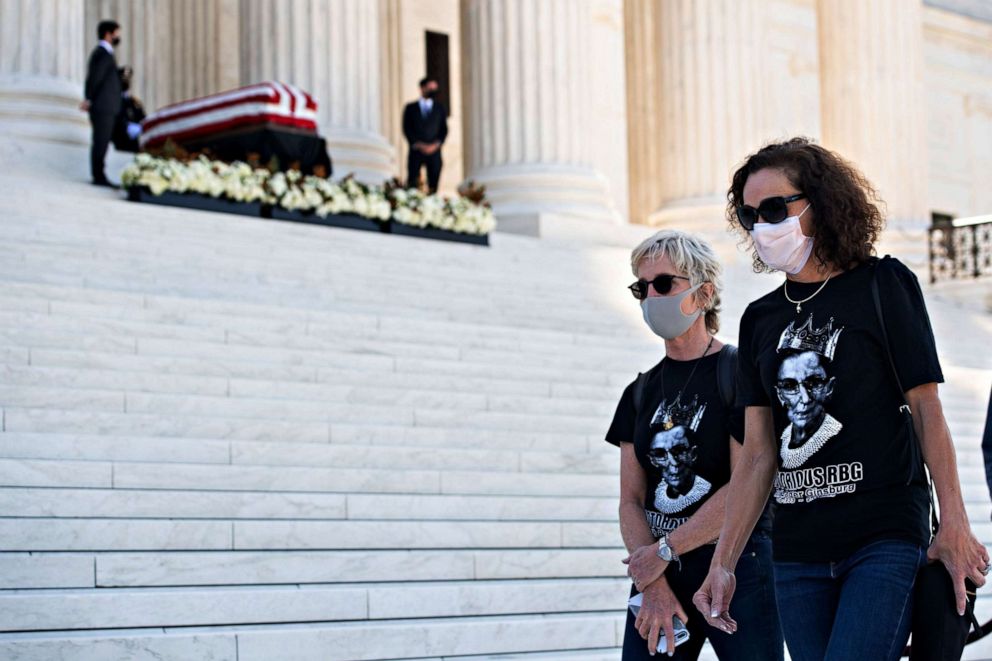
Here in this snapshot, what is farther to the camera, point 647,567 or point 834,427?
point 647,567

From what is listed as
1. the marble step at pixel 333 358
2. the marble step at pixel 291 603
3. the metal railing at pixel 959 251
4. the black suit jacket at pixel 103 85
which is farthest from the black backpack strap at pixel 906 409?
the metal railing at pixel 959 251

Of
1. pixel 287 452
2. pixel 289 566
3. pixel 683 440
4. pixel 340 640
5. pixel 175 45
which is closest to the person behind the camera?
pixel 683 440

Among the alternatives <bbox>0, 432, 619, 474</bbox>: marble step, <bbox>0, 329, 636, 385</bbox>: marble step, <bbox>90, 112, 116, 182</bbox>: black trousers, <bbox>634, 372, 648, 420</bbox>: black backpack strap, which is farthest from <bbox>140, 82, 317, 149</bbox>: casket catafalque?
<bbox>634, 372, 648, 420</bbox>: black backpack strap

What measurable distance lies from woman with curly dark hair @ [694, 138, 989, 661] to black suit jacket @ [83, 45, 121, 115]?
13.3m

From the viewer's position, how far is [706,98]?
23.3 m

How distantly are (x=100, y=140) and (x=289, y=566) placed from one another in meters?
9.70

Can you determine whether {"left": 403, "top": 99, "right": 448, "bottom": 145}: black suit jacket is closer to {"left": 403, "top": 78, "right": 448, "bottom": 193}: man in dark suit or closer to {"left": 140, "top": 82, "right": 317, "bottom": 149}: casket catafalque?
{"left": 403, "top": 78, "right": 448, "bottom": 193}: man in dark suit

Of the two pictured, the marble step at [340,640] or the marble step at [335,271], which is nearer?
the marble step at [340,640]

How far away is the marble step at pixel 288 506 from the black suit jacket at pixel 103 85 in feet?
28.8

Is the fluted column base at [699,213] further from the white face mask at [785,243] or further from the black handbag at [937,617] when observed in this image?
the black handbag at [937,617]

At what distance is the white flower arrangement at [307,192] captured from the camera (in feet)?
51.1

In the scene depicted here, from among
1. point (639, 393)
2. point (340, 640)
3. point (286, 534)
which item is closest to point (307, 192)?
point (286, 534)

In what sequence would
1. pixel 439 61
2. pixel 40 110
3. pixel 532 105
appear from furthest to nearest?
pixel 439 61 → pixel 532 105 → pixel 40 110

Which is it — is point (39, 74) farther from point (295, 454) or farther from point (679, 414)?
point (679, 414)
